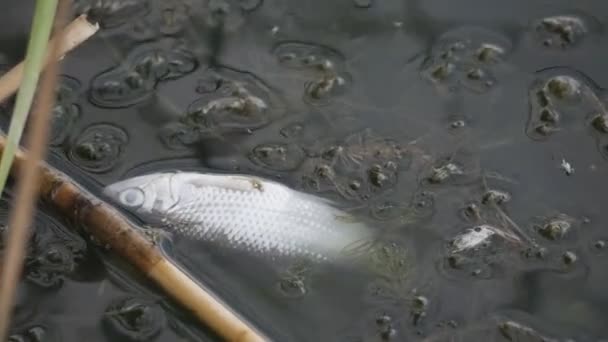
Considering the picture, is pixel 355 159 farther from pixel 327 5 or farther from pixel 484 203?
pixel 327 5

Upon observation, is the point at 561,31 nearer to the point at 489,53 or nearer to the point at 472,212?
the point at 489,53

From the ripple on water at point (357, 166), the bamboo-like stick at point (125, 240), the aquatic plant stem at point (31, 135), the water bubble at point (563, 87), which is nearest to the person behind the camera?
the aquatic plant stem at point (31, 135)

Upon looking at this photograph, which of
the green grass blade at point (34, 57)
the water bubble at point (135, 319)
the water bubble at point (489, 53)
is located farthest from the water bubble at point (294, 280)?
the green grass blade at point (34, 57)

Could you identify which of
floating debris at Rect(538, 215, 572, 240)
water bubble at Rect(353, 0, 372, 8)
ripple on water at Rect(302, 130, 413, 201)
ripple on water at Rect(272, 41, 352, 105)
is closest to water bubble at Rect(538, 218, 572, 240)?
floating debris at Rect(538, 215, 572, 240)

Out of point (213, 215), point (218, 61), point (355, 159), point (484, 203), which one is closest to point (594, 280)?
point (484, 203)

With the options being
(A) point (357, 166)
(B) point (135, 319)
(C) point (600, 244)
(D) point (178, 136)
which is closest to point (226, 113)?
(D) point (178, 136)

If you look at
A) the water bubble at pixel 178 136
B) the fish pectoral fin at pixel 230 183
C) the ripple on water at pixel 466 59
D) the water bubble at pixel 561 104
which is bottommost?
the fish pectoral fin at pixel 230 183

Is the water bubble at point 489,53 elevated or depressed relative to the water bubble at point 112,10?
depressed

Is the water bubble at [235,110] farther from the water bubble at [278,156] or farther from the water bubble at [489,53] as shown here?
the water bubble at [489,53]
